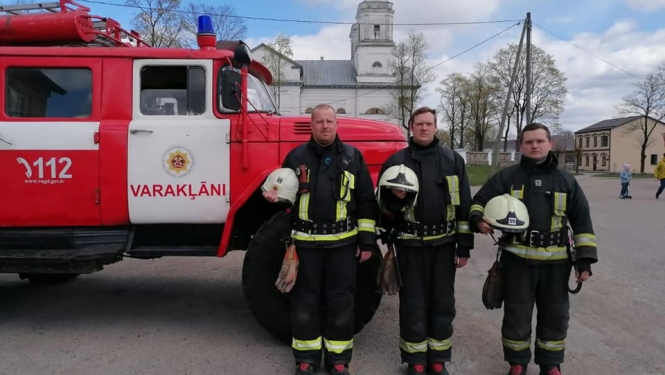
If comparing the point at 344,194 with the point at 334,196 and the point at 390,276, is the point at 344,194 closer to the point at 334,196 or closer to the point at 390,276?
the point at 334,196

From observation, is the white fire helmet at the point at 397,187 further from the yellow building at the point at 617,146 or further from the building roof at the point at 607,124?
the building roof at the point at 607,124

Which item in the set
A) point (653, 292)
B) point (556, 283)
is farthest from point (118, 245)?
point (653, 292)

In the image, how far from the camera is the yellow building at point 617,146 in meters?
64.3

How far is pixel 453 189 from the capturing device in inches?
136

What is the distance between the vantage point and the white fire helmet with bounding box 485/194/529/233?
10.4 feet

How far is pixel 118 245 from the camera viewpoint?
4074 mm

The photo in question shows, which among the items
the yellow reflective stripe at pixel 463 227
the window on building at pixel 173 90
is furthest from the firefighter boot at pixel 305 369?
the window on building at pixel 173 90

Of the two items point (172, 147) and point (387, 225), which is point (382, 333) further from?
point (172, 147)

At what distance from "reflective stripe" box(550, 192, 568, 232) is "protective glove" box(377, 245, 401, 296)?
1.08m

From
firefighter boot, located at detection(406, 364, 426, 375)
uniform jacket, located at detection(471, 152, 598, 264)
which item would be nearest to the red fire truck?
firefighter boot, located at detection(406, 364, 426, 375)

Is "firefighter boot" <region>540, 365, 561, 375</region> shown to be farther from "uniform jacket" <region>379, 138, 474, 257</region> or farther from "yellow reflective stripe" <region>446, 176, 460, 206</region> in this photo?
"yellow reflective stripe" <region>446, 176, 460, 206</region>

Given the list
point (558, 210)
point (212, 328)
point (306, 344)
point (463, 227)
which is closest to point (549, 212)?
point (558, 210)

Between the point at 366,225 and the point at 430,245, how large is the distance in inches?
18.1

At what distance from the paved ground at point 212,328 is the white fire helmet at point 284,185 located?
1.28 metres
